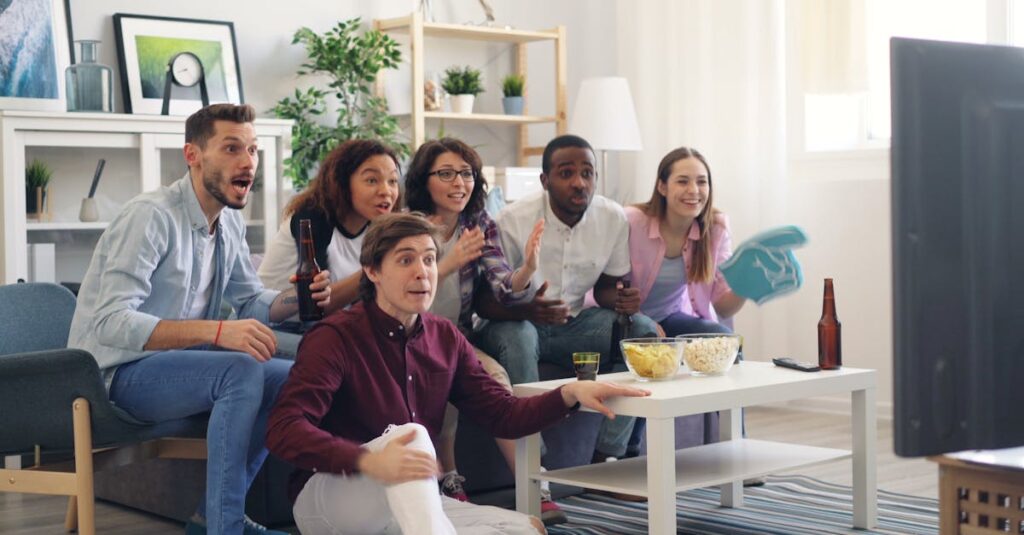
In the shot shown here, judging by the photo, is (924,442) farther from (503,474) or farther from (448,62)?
(448,62)

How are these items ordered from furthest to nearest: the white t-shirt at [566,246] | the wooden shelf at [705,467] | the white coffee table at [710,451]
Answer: the white t-shirt at [566,246] → the wooden shelf at [705,467] → the white coffee table at [710,451]

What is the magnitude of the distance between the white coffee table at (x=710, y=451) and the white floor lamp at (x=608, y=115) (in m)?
2.26

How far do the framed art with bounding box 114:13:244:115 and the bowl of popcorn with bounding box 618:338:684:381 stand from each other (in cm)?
262

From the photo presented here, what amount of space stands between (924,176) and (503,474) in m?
2.89

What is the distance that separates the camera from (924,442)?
94cm

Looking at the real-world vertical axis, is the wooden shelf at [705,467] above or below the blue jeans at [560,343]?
below

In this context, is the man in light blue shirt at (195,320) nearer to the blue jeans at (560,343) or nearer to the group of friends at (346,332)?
the group of friends at (346,332)

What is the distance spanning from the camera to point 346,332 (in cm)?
270

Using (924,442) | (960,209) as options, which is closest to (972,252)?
(960,209)

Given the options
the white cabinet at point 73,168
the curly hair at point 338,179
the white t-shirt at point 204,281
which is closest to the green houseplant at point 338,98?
the white cabinet at point 73,168

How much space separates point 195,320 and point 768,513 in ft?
5.54

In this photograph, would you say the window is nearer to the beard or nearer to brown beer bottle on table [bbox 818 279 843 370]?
brown beer bottle on table [bbox 818 279 843 370]

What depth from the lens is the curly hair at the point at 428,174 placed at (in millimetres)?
3666

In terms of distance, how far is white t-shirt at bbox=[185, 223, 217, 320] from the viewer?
300cm
